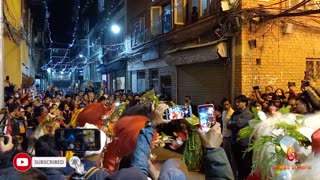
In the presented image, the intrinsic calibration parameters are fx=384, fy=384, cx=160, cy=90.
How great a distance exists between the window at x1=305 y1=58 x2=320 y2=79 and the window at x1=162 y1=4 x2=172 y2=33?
666 centimetres

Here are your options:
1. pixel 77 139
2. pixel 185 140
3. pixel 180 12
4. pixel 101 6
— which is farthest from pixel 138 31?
pixel 77 139

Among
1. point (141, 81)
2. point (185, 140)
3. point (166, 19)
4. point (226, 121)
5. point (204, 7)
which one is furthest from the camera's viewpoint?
point (141, 81)

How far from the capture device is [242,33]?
35.9ft

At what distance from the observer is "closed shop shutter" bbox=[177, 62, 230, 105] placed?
12148mm

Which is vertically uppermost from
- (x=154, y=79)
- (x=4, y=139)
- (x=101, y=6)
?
(x=101, y=6)

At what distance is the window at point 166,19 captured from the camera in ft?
54.8

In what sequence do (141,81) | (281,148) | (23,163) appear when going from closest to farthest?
(23,163), (281,148), (141,81)

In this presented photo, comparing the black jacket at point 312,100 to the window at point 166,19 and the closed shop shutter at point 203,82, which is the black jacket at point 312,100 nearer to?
the closed shop shutter at point 203,82

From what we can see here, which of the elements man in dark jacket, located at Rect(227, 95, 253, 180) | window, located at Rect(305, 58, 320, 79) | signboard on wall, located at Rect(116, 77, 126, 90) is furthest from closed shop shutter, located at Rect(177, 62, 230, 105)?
signboard on wall, located at Rect(116, 77, 126, 90)

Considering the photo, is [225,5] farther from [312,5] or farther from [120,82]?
[120,82]

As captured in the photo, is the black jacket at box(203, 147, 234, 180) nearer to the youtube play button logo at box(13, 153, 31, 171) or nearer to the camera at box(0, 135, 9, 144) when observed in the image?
the youtube play button logo at box(13, 153, 31, 171)

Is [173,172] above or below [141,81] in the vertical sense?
below

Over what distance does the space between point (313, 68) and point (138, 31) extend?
477 inches

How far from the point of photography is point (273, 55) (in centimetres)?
1125
